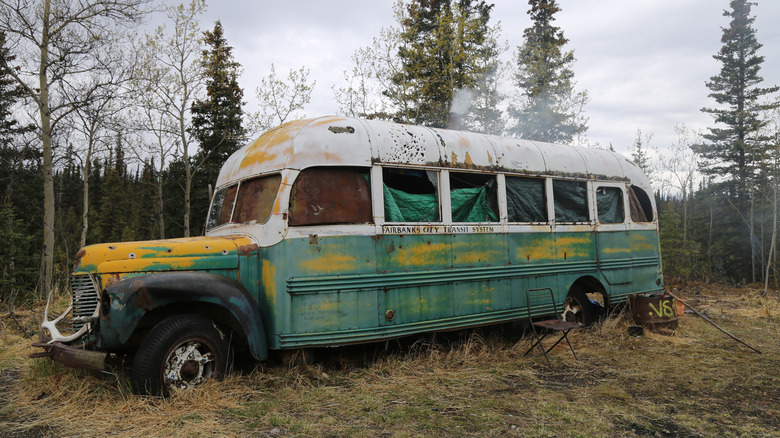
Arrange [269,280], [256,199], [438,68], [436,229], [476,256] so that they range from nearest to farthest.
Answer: [269,280] → [256,199] → [436,229] → [476,256] → [438,68]

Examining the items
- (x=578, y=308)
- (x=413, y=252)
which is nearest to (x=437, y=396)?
(x=413, y=252)

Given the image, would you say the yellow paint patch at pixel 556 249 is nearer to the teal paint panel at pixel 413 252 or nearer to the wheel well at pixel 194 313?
the teal paint panel at pixel 413 252

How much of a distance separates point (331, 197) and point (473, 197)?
6.63ft

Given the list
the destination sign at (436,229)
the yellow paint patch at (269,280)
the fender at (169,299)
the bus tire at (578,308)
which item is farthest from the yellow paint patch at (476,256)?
the fender at (169,299)

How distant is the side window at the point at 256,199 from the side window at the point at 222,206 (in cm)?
20

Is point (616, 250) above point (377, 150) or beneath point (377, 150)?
beneath

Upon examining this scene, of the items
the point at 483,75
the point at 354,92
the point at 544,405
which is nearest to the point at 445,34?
the point at 483,75

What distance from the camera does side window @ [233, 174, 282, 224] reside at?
5.22 metres

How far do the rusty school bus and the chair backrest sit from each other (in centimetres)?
5

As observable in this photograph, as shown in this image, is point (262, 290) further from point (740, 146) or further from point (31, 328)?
point (740, 146)

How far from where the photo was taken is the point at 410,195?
5805mm

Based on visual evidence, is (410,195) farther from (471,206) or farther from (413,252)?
(471,206)

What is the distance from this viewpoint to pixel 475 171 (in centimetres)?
631

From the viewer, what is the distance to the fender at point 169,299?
4.15m
